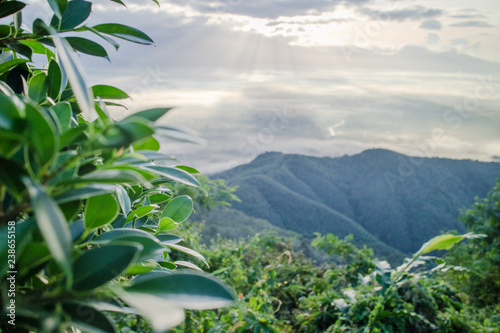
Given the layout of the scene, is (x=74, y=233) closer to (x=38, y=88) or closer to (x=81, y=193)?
(x=81, y=193)

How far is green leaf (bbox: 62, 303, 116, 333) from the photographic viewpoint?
25 centimetres

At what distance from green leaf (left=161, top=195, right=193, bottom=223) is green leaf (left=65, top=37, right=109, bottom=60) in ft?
0.80

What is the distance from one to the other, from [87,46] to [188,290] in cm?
43

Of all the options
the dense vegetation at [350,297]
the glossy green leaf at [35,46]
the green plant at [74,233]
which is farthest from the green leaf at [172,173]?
the dense vegetation at [350,297]

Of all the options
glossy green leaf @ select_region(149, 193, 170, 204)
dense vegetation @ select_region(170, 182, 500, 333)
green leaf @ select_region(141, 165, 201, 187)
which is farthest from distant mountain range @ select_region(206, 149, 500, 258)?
green leaf @ select_region(141, 165, 201, 187)

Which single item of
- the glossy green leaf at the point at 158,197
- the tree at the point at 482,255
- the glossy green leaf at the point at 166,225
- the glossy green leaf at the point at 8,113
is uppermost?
the glossy green leaf at the point at 8,113

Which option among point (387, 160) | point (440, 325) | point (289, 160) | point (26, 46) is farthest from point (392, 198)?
point (26, 46)

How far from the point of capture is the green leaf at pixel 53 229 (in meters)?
0.19

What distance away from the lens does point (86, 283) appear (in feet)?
0.87

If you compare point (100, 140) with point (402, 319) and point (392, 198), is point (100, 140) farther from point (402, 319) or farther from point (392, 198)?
point (392, 198)

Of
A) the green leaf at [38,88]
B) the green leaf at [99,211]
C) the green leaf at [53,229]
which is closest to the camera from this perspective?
the green leaf at [53,229]

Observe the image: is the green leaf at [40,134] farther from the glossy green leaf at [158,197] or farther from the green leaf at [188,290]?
the glossy green leaf at [158,197]

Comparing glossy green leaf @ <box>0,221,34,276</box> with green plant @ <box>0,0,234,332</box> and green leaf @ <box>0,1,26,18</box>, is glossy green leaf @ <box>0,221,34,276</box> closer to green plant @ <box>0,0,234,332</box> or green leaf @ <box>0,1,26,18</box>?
green plant @ <box>0,0,234,332</box>

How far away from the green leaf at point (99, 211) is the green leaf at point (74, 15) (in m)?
0.30
